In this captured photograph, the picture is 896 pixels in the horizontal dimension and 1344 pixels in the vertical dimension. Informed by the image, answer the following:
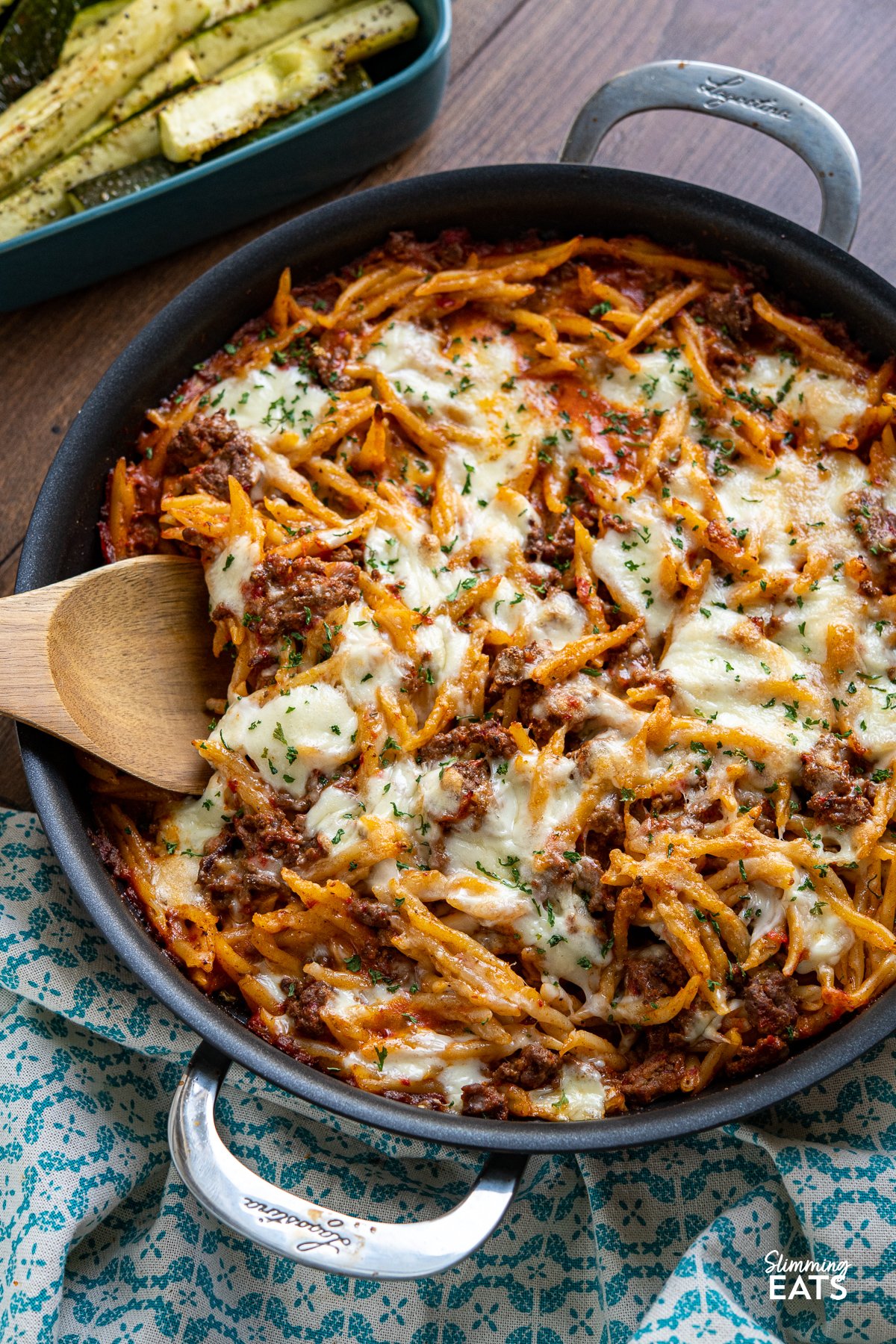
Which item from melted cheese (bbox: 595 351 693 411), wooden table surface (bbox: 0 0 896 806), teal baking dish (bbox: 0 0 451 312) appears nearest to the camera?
melted cheese (bbox: 595 351 693 411)

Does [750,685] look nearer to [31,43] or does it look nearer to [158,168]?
[158,168]

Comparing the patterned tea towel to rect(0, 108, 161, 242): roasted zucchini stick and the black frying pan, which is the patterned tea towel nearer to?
the black frying pan

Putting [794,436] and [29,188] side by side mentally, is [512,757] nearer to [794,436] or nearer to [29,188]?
[794,436]

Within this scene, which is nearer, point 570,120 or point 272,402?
point 272,402

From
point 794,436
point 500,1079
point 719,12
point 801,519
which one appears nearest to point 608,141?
point 719,12

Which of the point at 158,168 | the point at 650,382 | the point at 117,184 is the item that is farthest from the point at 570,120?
the point at 117,184

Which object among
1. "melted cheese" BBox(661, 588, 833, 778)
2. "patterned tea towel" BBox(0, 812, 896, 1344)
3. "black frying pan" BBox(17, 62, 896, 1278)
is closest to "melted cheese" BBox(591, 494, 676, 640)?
"melted cheese" BBox(661, 588, 833, 778)
